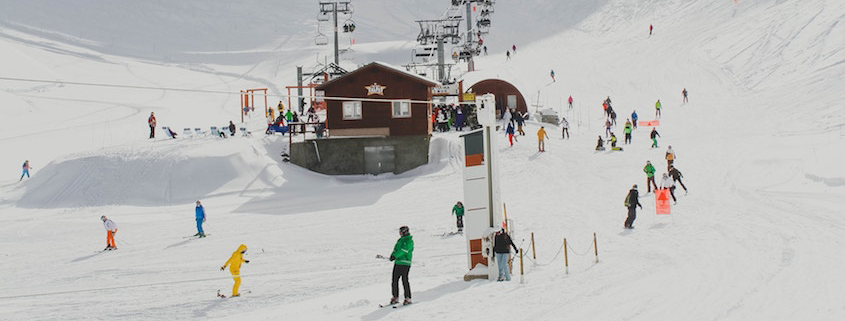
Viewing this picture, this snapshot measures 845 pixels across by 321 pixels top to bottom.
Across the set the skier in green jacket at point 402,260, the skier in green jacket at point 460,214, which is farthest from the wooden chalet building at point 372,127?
the skier in green jacket at point 402,260

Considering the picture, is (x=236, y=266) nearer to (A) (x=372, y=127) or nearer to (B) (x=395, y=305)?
(B) (x=395, y=305)

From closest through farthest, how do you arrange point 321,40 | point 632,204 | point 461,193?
1. point 632,204
2. point 461,193
3. point 321,40

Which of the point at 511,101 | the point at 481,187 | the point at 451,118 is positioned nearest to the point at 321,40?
the point at 511,101

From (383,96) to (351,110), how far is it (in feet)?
5.26

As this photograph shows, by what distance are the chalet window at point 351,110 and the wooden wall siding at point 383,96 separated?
182mm

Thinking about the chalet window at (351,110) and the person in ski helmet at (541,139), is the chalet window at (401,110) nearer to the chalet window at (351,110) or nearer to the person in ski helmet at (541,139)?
the chalet window at (351,110)

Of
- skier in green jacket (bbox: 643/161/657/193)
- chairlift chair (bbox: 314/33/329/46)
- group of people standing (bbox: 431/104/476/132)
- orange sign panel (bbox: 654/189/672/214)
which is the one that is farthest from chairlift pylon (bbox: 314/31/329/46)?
orange sign panel (bbox: 654/189/672/214)

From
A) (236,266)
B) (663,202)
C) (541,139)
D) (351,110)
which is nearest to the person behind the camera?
(236,266)

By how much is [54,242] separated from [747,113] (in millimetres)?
33150

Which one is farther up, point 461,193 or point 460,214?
point 461,193

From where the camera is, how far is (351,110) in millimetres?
33094

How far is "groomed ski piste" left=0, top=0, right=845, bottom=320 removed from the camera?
1304cm

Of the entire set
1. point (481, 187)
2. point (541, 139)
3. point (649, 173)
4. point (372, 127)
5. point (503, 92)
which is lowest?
point (649, 173)

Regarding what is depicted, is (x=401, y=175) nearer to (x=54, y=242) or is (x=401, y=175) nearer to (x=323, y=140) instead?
(x=323, y=140)
